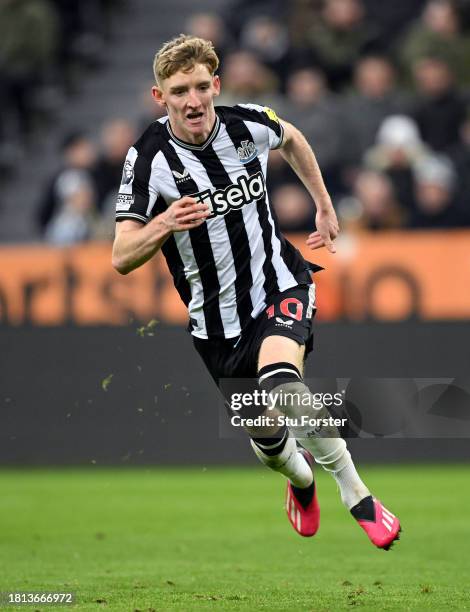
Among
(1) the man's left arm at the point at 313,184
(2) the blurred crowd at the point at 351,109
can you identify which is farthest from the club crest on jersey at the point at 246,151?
(2) the blurred crowd at the point at 351,109

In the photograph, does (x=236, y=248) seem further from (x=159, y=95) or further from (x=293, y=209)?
(x=293, y=209)

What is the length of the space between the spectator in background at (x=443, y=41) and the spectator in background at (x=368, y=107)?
553 mm

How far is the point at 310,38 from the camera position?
49.3 ft

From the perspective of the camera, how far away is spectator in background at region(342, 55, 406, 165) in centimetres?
1380

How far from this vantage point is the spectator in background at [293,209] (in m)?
13.2

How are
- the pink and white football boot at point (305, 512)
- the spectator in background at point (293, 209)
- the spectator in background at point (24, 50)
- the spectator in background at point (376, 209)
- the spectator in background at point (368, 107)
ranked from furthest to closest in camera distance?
the spectator in background at point (24, 50) → the spectator in background at point (368, 107) → the spectator in background at point (293, 209) → the spectator in background at point (376, 209) → the pink and white football boot at point (305, 512)

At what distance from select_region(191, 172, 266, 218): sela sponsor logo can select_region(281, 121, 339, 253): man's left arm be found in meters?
0.42

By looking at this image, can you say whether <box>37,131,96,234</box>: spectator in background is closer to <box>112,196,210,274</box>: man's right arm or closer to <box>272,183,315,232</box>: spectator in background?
<box>272,183,315,232</box>: spectator in background

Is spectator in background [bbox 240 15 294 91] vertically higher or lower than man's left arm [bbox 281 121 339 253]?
higher

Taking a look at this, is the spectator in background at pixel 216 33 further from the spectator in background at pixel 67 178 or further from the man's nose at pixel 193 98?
the man's nose at pixel 193 98

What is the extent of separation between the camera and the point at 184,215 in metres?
6.08

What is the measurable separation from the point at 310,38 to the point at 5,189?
499 centimetres

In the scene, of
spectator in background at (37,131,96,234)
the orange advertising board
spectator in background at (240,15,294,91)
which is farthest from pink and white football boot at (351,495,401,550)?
spectator in background at (240,15,294,91)

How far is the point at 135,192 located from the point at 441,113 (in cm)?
766
